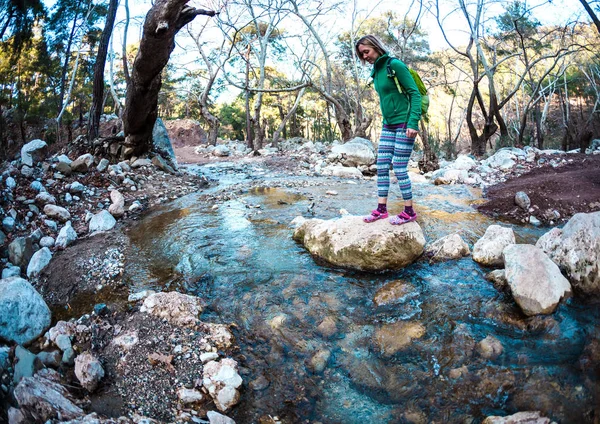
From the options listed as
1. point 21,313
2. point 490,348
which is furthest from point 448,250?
point 21,313

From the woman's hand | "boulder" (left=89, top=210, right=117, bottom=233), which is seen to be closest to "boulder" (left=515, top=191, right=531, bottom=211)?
the woman's hand

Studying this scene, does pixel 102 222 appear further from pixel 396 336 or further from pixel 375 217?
pixel 396 336

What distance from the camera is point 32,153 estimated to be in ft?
17.8

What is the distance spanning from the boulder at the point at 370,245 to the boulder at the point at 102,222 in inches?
106

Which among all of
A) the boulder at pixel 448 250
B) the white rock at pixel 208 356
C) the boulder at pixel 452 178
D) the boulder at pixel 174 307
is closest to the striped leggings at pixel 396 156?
the boulder at pixel 448 250

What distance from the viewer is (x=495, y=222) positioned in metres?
4.58

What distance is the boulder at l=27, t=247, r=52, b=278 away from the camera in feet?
10.4

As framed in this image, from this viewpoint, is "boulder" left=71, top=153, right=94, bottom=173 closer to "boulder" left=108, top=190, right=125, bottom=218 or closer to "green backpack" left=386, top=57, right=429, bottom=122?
"boulder" left=108, top=190, right=125, bottom=218

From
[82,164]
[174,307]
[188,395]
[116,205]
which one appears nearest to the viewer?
[188,395]

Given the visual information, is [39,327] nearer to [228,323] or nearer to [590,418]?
[228,323]

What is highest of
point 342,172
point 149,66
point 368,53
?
point 149,66

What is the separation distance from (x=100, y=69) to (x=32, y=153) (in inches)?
108

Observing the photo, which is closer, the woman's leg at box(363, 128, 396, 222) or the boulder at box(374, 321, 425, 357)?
the boulder at box(374, 321, 425, 357)

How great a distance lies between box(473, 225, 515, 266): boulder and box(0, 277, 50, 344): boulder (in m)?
3.36
